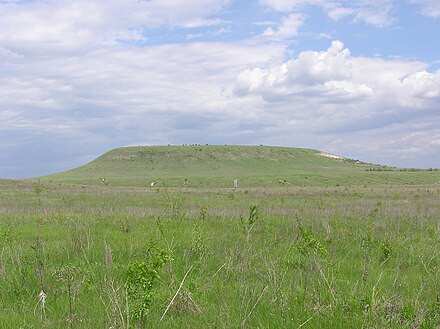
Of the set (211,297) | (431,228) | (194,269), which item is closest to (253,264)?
(194,269)

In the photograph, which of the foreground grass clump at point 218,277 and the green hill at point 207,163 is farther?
the green hill at point 207,163

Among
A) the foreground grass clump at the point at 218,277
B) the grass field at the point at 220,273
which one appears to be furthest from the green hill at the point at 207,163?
the foreground grass clump at the point at 218,277

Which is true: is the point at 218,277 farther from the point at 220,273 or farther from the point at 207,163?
the point at 207,163

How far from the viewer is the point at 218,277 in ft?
24.6

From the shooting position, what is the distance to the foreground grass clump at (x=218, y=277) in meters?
5.17

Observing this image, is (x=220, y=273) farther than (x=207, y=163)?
No

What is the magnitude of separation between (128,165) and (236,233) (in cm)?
10248

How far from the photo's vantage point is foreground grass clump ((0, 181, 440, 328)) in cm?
517

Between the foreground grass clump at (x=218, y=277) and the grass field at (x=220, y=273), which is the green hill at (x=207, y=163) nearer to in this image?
the grass field at (x=220, y=273)

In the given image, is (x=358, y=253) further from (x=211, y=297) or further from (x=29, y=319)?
(x=29, y=319)

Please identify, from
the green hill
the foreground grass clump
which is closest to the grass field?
the foreground grass clump

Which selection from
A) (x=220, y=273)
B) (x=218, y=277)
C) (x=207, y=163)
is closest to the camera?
(x=218, y=277)

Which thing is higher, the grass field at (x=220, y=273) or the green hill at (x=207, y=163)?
the green hill at (x=207, y=163)

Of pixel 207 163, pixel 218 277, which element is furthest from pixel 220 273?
pixel 207 163
